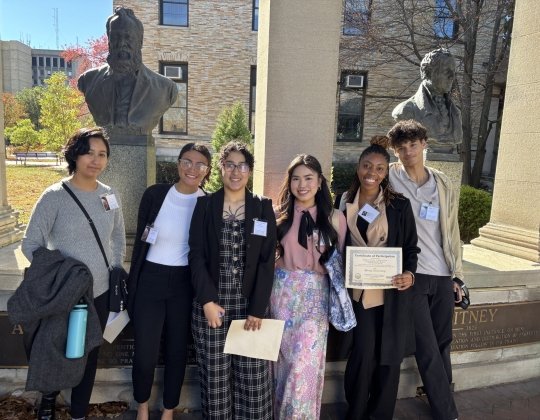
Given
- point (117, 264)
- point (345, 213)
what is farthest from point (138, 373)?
point (345, 213)

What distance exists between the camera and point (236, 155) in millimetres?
2613

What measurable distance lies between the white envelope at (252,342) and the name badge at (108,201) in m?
1.06

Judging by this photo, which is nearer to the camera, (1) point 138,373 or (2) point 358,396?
(1) point 138,373

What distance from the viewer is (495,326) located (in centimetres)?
407

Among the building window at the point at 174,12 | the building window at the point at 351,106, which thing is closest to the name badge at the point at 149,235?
the building window at the point at 351,106

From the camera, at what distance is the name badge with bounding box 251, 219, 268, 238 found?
8.43 feet

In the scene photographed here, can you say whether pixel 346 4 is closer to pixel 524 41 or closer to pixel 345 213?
pixel 524 41

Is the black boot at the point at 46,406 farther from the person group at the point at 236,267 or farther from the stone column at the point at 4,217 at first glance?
the stone column at the point at 4,217

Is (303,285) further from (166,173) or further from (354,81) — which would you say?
(354,81)

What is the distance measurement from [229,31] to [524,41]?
12600 mm

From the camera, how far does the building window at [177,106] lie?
15.9m

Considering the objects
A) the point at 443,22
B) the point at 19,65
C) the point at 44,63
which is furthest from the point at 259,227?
the point at 44,63

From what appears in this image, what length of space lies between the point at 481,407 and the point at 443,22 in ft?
45.5

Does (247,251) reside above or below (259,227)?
below
